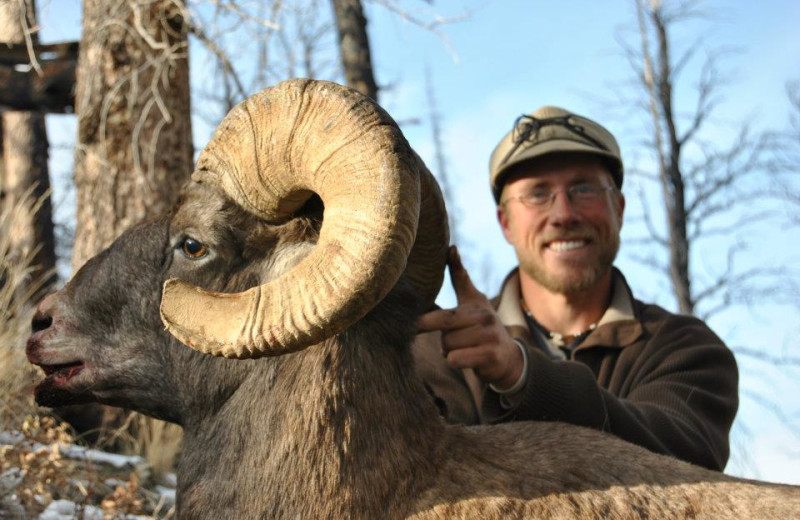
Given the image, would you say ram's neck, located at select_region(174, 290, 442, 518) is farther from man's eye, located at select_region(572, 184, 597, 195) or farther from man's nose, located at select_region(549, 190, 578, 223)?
man's eye, located at select_region(572, 184, 597, 195)

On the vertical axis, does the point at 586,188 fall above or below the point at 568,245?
above

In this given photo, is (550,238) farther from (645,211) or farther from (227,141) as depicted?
(645,211)

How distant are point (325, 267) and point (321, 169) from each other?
1.24 ft

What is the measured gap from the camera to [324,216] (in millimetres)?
2838

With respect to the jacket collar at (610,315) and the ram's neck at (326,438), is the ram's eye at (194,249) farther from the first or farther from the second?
the jacket collar at (610,315)

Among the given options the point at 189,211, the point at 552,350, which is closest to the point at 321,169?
the point at 189,211

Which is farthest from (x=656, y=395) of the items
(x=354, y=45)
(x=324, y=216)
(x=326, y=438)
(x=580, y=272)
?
(x=354, y=45)

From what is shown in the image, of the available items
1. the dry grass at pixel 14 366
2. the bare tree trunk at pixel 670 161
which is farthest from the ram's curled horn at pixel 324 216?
the bare tree trunk at pixel 670 161

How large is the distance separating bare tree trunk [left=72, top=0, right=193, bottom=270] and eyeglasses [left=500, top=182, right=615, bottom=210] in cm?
340

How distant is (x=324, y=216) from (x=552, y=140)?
2.80 meters

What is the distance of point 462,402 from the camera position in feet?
15.4

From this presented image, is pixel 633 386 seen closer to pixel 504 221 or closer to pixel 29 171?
pixel 504 221

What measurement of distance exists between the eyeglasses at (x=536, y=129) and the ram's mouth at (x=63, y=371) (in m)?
3.05

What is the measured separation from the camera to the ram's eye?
3318mm
